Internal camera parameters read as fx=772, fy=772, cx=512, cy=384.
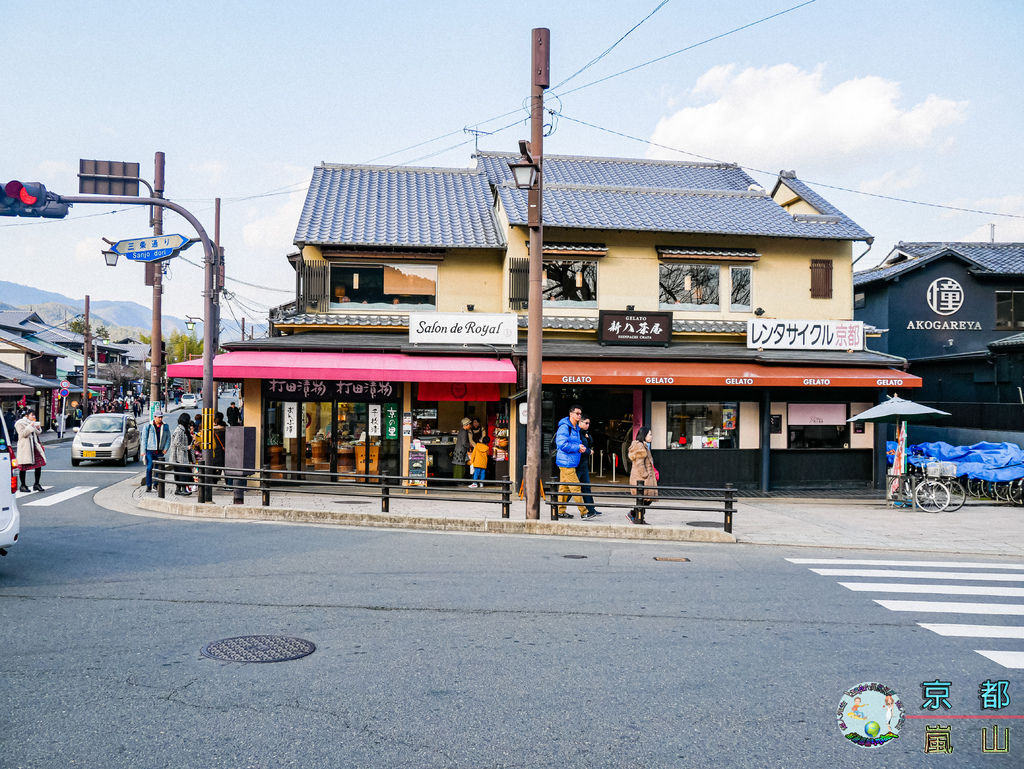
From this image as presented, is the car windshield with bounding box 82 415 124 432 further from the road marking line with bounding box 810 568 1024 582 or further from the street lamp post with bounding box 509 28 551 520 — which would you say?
the road marking line with bounding box 810 568 1024 582

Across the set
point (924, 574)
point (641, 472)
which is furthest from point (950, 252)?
point (924, 574)

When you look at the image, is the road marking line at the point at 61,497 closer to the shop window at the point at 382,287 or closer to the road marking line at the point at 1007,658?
the shop window at the point at 382,287

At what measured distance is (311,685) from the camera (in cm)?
523

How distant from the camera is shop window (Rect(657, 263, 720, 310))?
19.5 m

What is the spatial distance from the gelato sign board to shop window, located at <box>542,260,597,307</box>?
1586 millimetres

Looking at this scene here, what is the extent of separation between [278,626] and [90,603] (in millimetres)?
2075

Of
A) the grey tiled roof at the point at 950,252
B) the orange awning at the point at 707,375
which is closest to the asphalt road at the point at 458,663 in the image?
→ the orange awning at the point at 707,375

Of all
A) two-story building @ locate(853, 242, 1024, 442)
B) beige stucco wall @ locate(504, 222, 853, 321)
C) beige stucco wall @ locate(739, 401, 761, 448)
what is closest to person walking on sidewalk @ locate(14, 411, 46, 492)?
beige stucco wall @ locate(504, 222, 853, 321)

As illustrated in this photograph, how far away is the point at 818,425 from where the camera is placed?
19.5 metres

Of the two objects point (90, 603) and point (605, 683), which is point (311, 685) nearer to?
point (605, 683)

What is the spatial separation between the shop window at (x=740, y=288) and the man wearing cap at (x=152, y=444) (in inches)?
Result: 545

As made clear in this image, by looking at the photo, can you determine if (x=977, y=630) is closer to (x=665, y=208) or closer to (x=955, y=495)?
(x=955, y=495)

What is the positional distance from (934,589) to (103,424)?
23967 millimetres

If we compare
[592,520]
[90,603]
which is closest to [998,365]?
[592,520]
